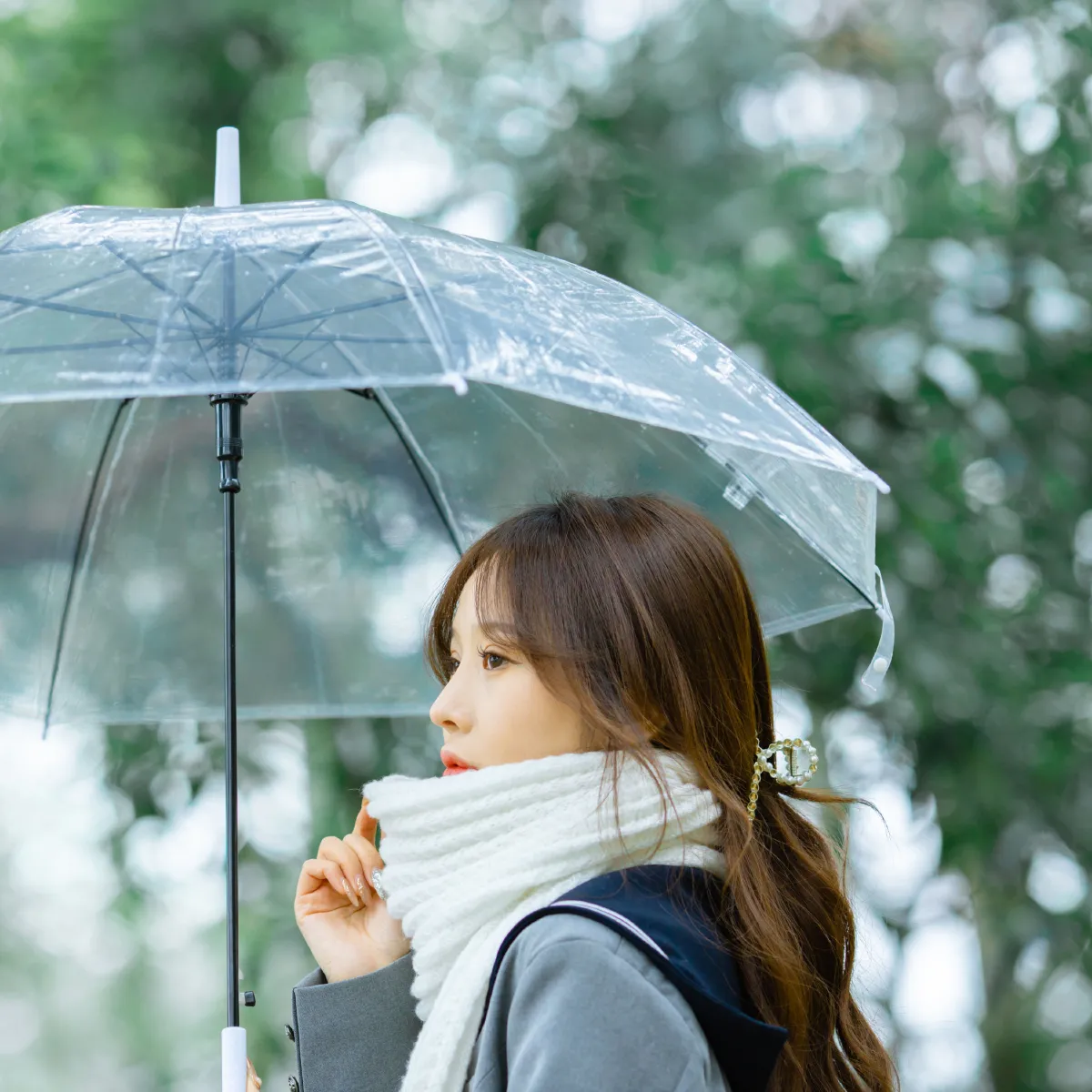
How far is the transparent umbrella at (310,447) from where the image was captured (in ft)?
5.17

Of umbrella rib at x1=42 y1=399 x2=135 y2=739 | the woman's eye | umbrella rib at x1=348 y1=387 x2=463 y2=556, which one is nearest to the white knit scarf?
the woman's eye

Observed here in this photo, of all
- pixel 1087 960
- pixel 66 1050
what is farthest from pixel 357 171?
pixel 66 1050

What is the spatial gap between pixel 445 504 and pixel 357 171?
229 centimetres

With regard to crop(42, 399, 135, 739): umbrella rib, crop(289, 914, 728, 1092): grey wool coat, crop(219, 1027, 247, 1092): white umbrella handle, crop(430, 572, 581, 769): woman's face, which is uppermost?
crop(42, 399, 135, 739): umbrella rib

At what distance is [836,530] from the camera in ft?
7.20

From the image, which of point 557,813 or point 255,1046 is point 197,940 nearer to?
point 255,1046

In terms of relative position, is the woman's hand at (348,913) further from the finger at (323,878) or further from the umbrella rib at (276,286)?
the umbrella rib at (276,286)

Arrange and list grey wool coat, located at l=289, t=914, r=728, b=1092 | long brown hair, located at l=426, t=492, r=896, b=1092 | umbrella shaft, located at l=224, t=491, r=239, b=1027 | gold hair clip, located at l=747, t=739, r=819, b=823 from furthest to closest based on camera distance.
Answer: umbrella shaft, located at l=224, t=491, r=239, b=1027
gold hair clip, located at l=747, t=739, r=819, b=823
long brown hair, located at l=426, t=492, r=896, b=1092
grey wool coat, located at l=289, t=914, r=728, b=1092

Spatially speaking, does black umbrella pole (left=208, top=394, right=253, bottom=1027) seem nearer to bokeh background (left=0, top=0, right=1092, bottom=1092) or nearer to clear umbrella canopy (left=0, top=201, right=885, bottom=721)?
clear umbrella canopy (left=0, top=201, right=885, bottom=721)

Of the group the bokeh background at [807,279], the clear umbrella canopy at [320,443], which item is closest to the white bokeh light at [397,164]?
the bokeh background at [807,279]

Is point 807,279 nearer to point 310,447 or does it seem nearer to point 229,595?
point 310,447

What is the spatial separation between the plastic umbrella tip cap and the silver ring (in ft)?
2.80

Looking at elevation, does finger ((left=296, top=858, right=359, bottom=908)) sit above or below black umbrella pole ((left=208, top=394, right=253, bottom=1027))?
below

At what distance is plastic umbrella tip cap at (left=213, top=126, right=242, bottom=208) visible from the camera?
76.8 inches
